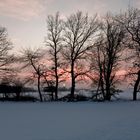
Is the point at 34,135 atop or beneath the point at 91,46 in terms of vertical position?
beneath

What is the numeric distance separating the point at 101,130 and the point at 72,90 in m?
33.8

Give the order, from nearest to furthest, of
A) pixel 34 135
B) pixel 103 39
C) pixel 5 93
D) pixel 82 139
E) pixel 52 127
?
pixel 82 139, pixel 34 135, pixel 52 127, pixel 5 93, pixel 103 39

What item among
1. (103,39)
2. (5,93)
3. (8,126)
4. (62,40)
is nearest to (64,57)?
(62,40)

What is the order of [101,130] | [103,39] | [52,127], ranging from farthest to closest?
[103,39] → [52,127] → [101,130]

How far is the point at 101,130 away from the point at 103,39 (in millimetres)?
35648

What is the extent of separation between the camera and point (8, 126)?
59.4 ft

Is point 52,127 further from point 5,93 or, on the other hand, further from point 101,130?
point 5,93

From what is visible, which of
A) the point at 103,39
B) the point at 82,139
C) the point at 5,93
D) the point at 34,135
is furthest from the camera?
the point at 103,39

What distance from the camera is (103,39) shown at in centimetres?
5094

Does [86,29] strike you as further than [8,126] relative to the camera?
Yes

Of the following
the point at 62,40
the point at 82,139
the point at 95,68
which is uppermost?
the point at 62,40

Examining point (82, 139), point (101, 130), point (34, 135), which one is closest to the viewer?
point (82, 139)

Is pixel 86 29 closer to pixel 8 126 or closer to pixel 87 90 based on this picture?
pixel 87 90

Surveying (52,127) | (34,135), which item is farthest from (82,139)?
(52,127)
